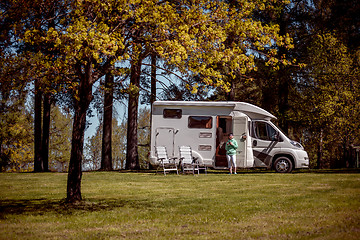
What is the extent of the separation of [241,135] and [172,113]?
10.7ft

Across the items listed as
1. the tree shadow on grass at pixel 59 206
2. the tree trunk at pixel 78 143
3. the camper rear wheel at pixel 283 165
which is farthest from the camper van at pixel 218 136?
the tree trunk at pixel 78 143

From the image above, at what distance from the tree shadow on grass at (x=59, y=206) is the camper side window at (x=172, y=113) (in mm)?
9447

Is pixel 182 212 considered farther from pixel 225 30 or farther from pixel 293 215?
pixel 225 30

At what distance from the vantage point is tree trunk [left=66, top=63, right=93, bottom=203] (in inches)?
403

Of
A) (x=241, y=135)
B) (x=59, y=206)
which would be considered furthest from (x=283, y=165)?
(x=59, y=206)

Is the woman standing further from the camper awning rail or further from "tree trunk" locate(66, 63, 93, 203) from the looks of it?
"tree trunk" locate(66, 63, 93, 203)

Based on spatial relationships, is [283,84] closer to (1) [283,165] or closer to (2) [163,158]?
(1) [283,165]

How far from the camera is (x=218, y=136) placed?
67.2 ft

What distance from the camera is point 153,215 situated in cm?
876

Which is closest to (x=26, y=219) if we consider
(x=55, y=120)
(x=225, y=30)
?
(x=225, y=30)

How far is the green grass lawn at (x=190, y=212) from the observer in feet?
23.1

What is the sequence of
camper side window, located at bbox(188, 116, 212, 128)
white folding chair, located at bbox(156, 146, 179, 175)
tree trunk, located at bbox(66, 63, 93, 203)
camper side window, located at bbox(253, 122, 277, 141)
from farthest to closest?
camper side window, located at bbox(188, 116, 212, 128), camper side window, located at bbox(253, 122, 277, 141), white folding chair, located at bbox(156, 146, 179, 175), tree trunk, located at bbox(66, 63, 93, 203)

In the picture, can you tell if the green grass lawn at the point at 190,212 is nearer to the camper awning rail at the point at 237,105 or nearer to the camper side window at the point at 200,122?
the camper side window at the point at 200,122

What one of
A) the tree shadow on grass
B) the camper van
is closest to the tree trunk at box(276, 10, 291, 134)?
the camper van
